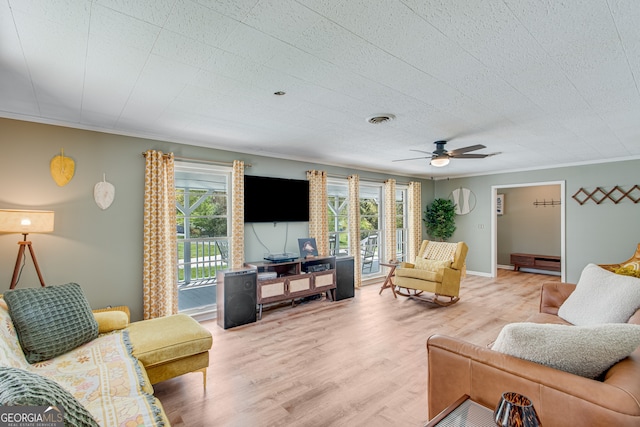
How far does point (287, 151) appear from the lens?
4688mm

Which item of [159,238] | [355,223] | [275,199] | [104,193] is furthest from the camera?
[355,223]

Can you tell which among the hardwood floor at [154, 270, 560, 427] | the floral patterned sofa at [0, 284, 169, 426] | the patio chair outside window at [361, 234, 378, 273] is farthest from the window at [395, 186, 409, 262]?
the floral patterned sofa at [0, 284, 169, 426]

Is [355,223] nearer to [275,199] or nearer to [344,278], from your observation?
[344,278]

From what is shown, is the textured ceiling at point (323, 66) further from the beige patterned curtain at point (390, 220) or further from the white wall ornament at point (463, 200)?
the white wall ornament at point (463, 200)

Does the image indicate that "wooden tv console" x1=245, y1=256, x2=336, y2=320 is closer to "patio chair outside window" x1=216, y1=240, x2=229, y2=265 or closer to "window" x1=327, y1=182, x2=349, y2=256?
"patio chair outside window" x1=216, y1=240, x2=229, y2=265

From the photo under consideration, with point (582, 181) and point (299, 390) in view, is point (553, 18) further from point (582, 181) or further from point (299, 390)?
Answer: point (582, 181)

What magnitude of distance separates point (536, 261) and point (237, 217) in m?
7.50

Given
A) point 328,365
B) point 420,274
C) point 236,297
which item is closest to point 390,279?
point 420,274

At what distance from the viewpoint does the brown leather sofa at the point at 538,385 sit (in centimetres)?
106

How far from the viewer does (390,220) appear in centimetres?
659

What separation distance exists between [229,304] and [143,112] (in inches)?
95.5

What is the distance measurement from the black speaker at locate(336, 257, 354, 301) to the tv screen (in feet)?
3.25

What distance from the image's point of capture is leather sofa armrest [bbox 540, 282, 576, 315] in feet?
9.55

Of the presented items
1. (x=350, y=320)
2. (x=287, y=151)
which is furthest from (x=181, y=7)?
(x=350, y=320)
